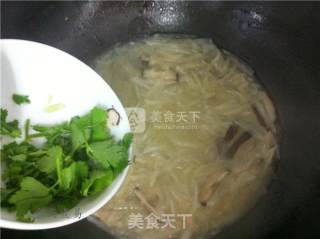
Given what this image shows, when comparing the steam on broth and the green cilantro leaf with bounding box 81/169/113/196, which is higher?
the green cilantro leaf with bounding box 81/169/113/196

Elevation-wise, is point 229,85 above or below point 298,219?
above

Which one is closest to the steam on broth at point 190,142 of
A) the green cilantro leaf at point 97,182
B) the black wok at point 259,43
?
the black wok at point 259,43

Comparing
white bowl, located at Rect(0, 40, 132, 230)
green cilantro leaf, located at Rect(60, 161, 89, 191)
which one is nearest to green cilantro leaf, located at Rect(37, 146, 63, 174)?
green cilantro leaf, located at Rect(60, 161, 89, 191)

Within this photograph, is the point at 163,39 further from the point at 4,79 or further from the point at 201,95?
the point at 4,79

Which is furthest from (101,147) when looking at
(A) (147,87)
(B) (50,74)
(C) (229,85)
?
(C) (229,85)

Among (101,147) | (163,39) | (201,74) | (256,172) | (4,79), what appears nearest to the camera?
(101,147)

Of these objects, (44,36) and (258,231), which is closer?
(258,231)

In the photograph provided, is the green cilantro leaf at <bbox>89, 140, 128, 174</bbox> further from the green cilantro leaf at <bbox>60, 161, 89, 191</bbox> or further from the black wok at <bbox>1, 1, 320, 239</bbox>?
the black wok at <bbox>1, 1, 320, 239</bbox>
